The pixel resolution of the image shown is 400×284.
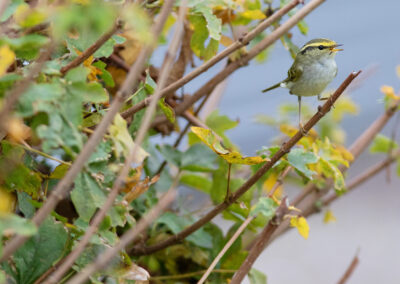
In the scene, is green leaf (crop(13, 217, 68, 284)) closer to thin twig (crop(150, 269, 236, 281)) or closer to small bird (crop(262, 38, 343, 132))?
thin twig (crop(150, 269, 236, 281))

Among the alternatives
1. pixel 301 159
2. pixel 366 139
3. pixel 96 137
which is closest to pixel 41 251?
pixel 96 137

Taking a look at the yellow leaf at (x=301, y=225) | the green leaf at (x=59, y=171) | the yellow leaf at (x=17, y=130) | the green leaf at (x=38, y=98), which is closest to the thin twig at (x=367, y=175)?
the yellow leaf at (x=301, y=225)

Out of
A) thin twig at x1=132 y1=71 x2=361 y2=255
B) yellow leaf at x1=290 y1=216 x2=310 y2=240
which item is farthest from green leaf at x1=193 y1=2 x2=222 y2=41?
yellow leaf at x1=290 y1=216 x2=310 y2=240

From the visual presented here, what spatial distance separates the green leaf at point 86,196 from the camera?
89 cm

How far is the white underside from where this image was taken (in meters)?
1.73

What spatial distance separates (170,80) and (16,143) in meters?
0.71

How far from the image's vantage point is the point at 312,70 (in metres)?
1.74

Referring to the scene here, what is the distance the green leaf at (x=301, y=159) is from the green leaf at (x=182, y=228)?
12.9 inches

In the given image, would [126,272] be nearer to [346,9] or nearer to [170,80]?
[170,80]

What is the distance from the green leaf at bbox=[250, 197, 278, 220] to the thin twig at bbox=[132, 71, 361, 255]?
0.14ft

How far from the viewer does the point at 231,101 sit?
6.14 m

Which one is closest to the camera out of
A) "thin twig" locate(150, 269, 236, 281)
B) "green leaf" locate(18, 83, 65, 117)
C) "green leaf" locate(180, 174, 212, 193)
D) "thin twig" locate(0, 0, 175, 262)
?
"thin twig" locate(0, 0, 175, 262)

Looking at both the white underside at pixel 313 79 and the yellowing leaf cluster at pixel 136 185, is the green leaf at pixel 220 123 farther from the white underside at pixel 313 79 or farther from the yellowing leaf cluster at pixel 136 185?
the yellowing leaf cluster at pixel 136 185

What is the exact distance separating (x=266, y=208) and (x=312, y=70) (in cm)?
65
